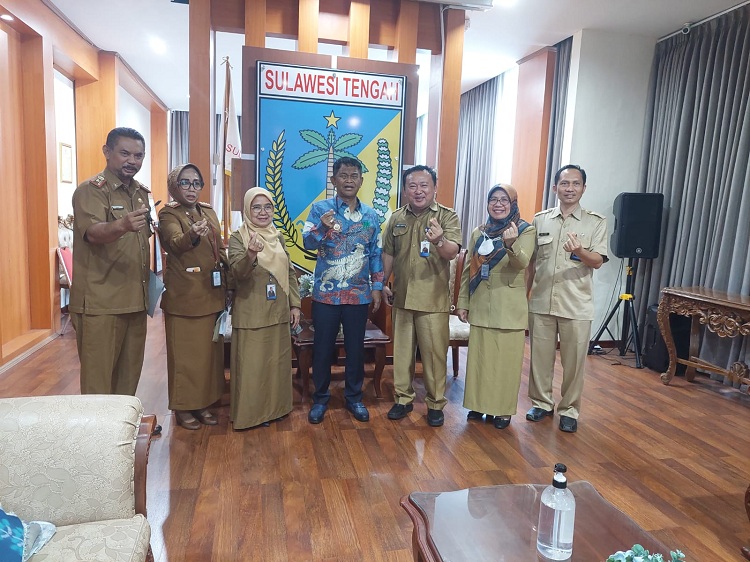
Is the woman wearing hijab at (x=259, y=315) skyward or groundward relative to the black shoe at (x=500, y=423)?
skyward

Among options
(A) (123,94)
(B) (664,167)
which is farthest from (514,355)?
(A) (123,94)

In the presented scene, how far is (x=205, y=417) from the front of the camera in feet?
9.36

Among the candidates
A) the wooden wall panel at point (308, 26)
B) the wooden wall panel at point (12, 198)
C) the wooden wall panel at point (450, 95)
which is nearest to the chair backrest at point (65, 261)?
the wooden wall panel at point (12, 198)

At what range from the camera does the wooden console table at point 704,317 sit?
3.46 metres

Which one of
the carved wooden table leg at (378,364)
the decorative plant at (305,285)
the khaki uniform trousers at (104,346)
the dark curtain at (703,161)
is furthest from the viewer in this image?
the dark curtain at (703,161)

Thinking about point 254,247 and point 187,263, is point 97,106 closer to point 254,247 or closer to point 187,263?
point 187,263

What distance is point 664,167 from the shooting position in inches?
179

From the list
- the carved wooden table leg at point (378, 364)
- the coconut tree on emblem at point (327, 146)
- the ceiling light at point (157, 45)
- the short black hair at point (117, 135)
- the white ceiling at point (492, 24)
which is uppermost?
the white ceiling at point (492, 24)

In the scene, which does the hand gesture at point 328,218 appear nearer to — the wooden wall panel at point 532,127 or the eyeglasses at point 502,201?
the eyeglasses at point 502,201

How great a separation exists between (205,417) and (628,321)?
392 cm

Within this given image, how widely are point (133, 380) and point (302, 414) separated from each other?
3.14 ft

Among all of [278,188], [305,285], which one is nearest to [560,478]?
[305,285]

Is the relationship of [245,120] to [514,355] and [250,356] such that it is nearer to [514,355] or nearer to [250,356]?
[250,356]

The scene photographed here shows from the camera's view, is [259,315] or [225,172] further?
[225,172]
